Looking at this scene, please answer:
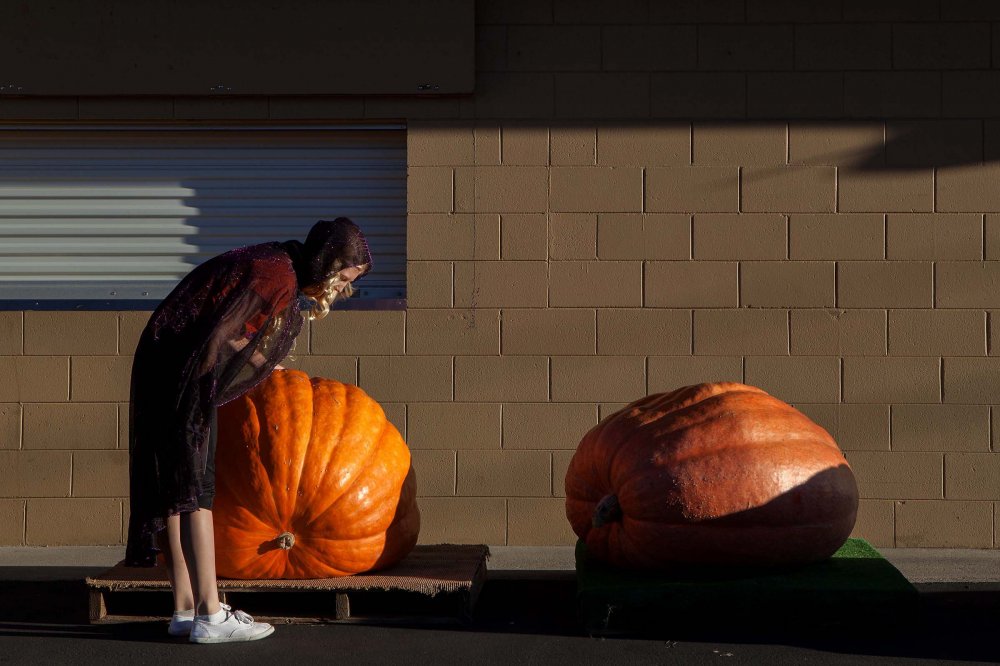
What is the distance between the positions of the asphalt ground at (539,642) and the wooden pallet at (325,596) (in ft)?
0.18

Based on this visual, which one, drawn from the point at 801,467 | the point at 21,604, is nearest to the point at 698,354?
the point at 801,467

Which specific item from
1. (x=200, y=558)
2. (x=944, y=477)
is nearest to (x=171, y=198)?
(x=200, y=558)

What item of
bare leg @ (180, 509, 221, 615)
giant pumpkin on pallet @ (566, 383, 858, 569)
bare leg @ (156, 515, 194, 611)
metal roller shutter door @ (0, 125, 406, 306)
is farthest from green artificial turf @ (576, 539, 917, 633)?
metal roller shutter door @ (0, 125, 406, 306)

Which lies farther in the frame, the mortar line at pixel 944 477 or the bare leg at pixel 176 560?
the mortar line at pixel 944 477

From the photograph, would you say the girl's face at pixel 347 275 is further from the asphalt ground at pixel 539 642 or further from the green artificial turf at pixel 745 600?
the green artificial turf at pixel 745 600

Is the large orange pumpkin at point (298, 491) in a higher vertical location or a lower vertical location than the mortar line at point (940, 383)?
lower

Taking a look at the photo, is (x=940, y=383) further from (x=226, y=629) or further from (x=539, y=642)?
(x=226, y=629)

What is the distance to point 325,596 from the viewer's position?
432 cm

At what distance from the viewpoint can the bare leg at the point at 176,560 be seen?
3762 millimetres

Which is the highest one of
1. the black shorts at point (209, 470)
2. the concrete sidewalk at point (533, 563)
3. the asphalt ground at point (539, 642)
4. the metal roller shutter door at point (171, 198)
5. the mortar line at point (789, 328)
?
the metal roller shutter door at point (171, 198)

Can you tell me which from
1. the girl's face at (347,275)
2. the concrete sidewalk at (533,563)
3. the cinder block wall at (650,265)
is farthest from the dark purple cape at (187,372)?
the cinder block wall at (650,265)

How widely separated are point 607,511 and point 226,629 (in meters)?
1.32

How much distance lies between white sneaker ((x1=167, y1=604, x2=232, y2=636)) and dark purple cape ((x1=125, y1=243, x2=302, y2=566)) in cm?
23

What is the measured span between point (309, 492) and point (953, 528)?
3260 millimetres
